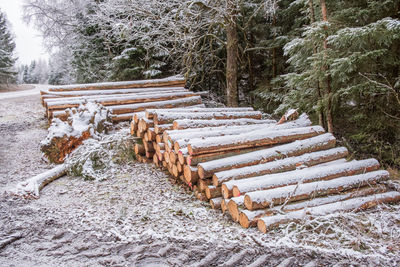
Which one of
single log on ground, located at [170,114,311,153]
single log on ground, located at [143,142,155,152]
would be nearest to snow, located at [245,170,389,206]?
single log on ground, located at [170,114,311,153]

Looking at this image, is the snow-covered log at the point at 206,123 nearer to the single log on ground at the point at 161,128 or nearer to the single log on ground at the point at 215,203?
the single log on ground at the point at 161,128

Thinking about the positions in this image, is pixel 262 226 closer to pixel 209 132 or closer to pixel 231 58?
pixel 209 132

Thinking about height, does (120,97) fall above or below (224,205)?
above

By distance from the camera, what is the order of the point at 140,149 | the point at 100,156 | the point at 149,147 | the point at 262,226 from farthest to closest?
the point at 140,149 → the point at 149,147 → the point at 100,156 → the point at 262,226

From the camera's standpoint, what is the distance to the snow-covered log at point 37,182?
5359 millimetres

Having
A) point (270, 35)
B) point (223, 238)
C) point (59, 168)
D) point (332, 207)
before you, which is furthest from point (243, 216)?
point (270, 35)

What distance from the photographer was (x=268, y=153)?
17.7 ft

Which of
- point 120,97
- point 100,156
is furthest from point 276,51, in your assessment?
point 100,156

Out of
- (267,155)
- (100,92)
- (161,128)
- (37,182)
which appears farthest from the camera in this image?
(100,92)

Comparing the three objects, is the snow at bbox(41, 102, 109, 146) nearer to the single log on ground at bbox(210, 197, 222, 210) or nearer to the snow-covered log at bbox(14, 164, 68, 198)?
the snow-covered log at bbox(14, 164, 68, 198)

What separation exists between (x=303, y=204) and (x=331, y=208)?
0.41 metres

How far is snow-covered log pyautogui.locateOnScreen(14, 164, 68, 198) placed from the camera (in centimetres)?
536

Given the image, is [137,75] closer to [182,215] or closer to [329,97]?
[329,97]

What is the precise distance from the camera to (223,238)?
3.89 metres
